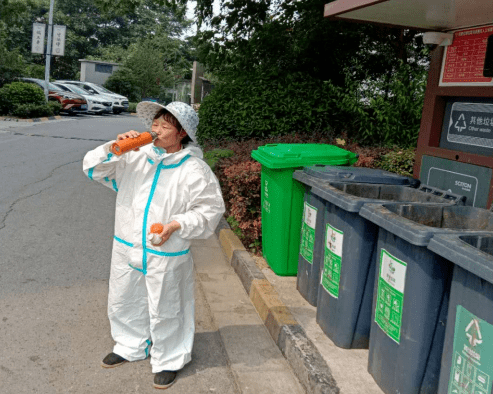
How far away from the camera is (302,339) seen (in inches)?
152

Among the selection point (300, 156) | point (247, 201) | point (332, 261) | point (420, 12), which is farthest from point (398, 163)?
point (332, 261)

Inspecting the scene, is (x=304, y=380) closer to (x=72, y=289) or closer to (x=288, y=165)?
(x=288, y=165)

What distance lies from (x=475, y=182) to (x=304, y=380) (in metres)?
1.98

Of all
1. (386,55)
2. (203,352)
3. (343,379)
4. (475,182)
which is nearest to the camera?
(343,379)

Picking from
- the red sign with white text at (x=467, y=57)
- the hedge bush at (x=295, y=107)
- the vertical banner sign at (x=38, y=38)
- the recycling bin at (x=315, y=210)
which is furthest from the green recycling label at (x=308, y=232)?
the vertical banner sign at (x=38, y=38)

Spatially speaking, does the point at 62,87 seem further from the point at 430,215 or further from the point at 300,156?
the point at 430,215

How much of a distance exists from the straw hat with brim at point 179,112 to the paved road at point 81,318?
145cm

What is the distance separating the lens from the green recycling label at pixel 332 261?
386cm

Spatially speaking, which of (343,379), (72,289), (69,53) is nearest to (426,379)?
(343,379)

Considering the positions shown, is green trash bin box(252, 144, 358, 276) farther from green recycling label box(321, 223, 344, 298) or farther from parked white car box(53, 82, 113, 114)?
parked white car box(53, 82, 113, 114)

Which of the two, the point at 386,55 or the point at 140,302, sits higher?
the point at 386,55

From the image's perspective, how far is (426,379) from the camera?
3.01 m

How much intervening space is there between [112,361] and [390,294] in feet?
5.66

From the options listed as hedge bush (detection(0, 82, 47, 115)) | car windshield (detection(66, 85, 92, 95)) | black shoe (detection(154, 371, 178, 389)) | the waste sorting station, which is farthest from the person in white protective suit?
car windshield (detection(66, 85, 92, 95))
